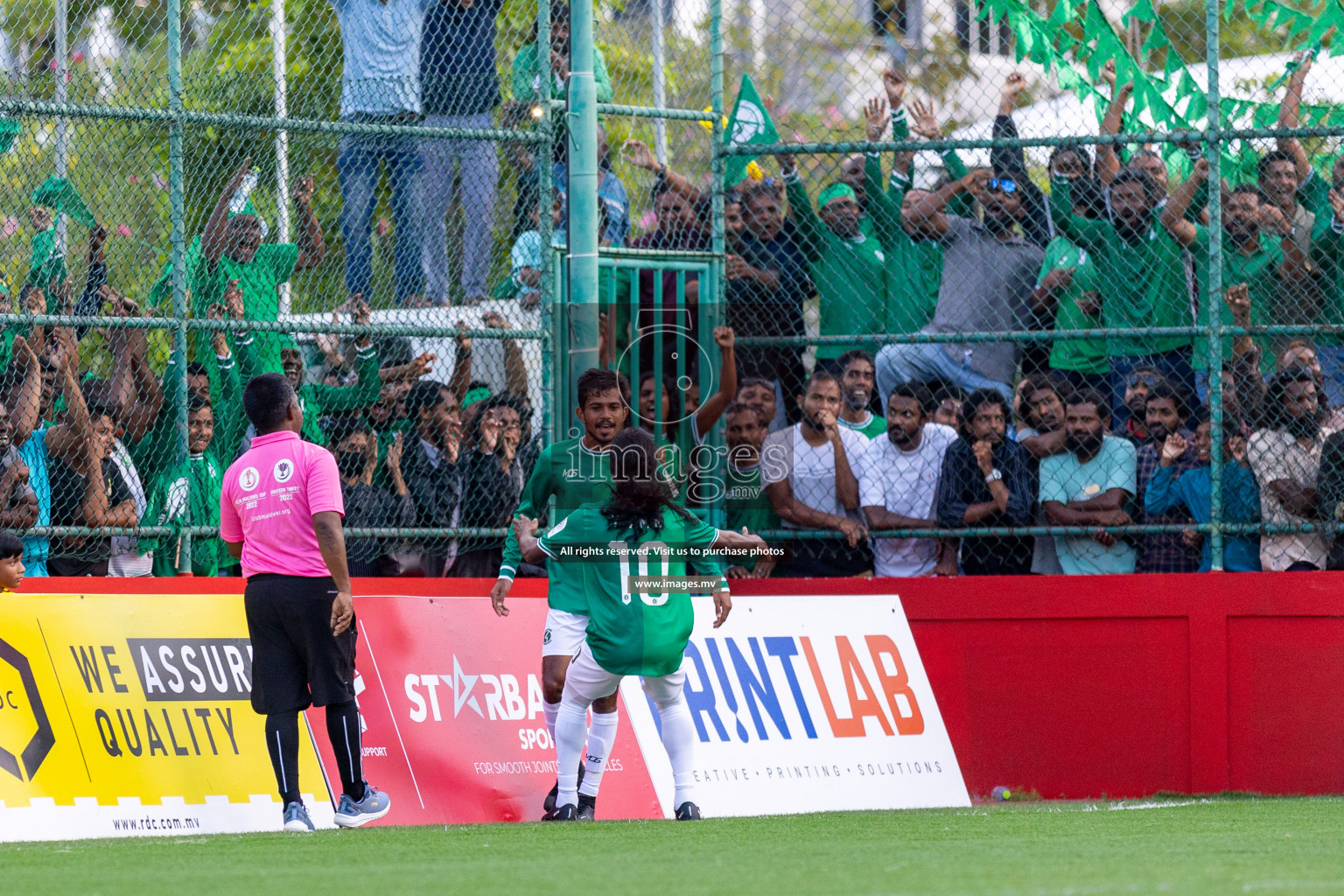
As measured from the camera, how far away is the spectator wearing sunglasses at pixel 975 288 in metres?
9.85

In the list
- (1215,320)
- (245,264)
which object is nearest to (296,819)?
(245,264)

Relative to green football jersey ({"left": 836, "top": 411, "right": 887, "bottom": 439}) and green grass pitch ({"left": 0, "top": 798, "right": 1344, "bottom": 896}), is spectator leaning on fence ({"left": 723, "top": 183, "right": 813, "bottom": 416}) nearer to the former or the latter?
green football jersey ({"left": 836, "top": 411, "right": 887, "bottom": 439})

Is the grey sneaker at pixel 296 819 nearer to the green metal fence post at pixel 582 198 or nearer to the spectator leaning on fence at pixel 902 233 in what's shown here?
the green metal fence post at pixel 582 198

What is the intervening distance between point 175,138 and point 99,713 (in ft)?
9.30

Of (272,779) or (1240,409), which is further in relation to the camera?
(1240,409)

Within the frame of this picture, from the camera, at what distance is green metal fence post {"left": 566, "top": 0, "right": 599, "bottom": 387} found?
9.74 meters

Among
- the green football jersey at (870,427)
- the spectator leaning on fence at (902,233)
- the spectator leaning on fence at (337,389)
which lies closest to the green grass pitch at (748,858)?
the spectator leaning on fence at (337,389)

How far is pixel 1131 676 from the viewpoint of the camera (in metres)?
9.84

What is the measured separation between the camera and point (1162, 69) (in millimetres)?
10516

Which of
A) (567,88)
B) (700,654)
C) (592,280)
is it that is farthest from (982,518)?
(567,88)

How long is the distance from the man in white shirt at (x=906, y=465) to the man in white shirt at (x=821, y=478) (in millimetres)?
84

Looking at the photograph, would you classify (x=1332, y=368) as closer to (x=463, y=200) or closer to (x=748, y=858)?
(x=463, y=200)

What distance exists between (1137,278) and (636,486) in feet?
10.7

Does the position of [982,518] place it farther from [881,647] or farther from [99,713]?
[99,713]
